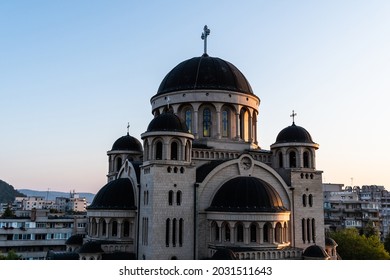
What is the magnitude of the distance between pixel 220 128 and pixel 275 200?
7474 millimetres

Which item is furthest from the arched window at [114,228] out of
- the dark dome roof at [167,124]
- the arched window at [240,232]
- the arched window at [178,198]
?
the arched window at [240,232]

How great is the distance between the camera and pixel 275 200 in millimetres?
25750

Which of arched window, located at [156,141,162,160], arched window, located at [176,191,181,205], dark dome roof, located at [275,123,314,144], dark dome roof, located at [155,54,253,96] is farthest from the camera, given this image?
dark dome roof, located at [155,54,253,96]

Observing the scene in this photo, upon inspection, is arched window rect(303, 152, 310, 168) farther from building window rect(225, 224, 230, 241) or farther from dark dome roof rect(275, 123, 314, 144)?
building window rect(225, 224, 230, 241)

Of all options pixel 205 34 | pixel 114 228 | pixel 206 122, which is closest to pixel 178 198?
pixel 114 228

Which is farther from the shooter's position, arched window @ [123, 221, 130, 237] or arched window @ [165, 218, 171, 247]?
arched window @ [123, 221, 130, 237]

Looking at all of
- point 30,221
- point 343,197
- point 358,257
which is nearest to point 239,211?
point 358,257

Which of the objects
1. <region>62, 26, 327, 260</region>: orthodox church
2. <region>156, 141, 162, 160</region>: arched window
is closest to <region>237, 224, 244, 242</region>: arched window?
<region>62, 26, 327, 260</region>: orthodox church

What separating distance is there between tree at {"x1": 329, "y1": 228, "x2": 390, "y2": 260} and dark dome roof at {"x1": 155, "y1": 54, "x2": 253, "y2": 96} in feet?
53.9

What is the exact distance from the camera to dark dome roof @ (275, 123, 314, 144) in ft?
98.2

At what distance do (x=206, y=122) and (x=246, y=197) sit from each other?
319 inches

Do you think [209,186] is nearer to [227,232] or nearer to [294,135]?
[227,232]

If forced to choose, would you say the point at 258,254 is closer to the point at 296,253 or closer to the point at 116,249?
the point at 296,253
